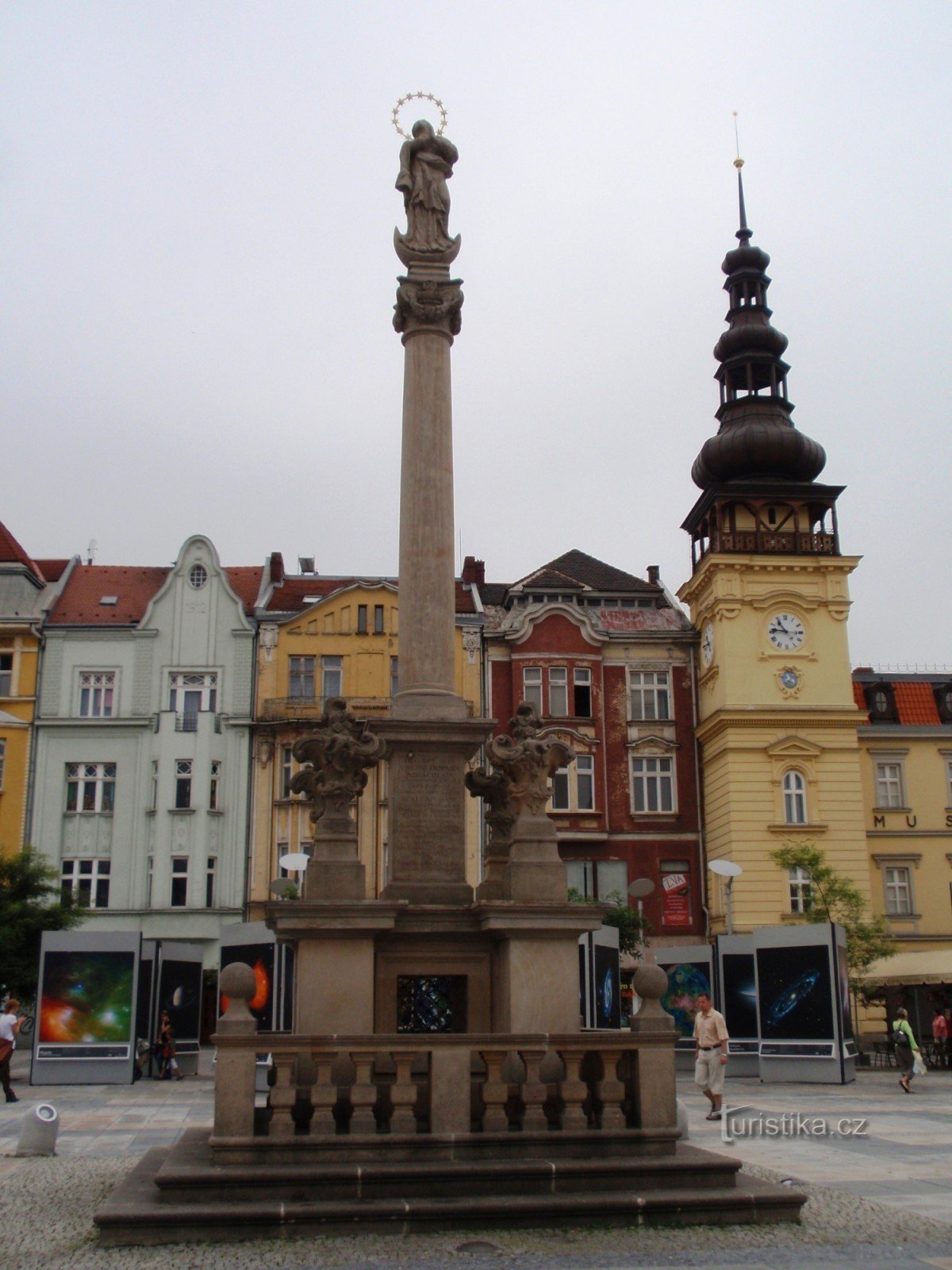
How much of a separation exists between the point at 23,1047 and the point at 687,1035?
21007mm

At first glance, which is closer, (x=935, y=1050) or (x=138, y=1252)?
(x=138, y=1252)

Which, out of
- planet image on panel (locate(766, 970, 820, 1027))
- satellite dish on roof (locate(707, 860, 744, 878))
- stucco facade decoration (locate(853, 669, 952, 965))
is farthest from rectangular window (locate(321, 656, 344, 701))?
planet image on panel (locate(766, 970, 820, 1027))

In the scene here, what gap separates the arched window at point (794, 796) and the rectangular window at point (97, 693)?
23.0 meters

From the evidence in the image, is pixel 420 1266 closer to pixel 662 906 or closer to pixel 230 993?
pixel 230 993

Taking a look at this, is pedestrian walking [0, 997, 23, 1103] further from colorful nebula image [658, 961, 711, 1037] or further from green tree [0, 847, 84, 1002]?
colorful nebula image [658, 961, 711, 1037]

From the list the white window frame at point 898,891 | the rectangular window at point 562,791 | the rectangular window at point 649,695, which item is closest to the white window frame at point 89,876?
the rectangular window at point 562,791

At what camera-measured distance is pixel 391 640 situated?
1822 inches

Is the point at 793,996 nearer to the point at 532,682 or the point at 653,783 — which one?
the point at 653,783

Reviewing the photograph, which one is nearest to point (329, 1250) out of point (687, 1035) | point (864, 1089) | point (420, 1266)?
point (420, 1266)

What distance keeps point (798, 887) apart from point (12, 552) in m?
29.2

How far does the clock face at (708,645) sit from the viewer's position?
46000 mm

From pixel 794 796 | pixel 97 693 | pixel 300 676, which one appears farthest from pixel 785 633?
pixel 97 693

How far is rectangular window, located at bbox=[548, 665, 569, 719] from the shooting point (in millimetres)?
46250

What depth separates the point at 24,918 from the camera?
1233 inches
